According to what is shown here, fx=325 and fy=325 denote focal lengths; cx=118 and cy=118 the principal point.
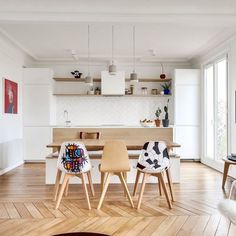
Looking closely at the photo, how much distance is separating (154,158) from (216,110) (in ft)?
11.4

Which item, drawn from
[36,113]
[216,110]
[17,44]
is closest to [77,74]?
[36,113]

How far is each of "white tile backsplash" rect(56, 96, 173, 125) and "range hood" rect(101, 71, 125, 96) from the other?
575mm

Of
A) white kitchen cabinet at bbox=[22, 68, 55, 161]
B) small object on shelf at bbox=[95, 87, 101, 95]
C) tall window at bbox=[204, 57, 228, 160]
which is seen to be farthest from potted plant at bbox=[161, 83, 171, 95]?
white kitchen cabinet at bbox=[22, 68, 55, 161]

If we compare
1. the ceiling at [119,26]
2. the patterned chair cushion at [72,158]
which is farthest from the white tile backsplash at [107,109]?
the patterned chair cushion at [72,158]

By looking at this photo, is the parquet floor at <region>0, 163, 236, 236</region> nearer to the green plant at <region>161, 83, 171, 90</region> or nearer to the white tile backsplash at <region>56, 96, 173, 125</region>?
the white tile backsplash at <region>56, 96, 173, 125</region>

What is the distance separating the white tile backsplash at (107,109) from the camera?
28.5 feet

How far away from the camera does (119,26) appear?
5.64 meters

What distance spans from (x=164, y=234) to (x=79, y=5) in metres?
3.25

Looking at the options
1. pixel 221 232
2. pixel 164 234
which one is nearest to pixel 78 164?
pixel 164 234

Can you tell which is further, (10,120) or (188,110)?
(188,110)

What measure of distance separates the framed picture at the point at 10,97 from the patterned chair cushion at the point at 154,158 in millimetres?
3577

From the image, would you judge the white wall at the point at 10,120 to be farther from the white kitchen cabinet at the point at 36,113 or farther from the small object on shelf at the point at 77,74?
the small object on shelf at the point at 77,74

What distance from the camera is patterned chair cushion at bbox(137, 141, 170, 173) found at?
13.3ft

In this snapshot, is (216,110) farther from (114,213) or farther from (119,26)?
(114,213)
